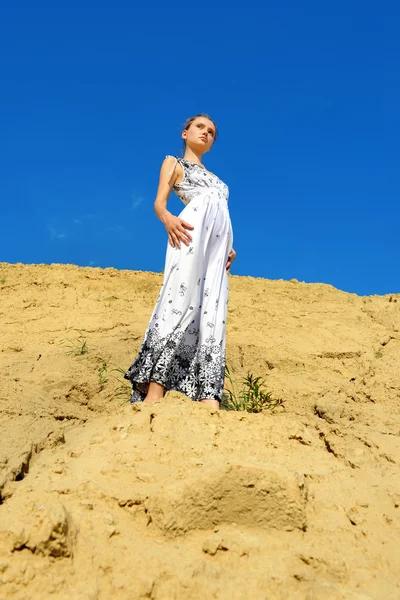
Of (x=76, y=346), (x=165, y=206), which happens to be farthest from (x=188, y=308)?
(x=76, y=346)

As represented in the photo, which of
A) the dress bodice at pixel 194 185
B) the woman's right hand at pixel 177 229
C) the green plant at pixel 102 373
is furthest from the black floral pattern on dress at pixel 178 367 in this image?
the dress bodice at pixel 194 185

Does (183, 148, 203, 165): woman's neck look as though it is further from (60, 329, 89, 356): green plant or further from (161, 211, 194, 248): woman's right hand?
(60, 329, 89, 356): green plant

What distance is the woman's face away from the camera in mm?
3699

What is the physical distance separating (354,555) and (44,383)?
102 inches

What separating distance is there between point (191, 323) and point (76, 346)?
2150mm

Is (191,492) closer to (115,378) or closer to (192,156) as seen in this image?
(115,378)

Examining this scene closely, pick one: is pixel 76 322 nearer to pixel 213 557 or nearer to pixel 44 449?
pixel 44 449

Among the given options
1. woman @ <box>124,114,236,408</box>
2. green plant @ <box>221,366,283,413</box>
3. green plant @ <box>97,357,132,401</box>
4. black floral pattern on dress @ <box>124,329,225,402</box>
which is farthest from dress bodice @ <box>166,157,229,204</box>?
green plant @ <box>97,357,132,401</box>

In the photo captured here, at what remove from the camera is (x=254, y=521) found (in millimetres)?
1879

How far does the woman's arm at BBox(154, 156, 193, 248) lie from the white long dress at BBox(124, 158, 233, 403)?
0.05m

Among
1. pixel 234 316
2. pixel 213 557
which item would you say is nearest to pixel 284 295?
pixel 234 316

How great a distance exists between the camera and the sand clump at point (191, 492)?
155 centimetres

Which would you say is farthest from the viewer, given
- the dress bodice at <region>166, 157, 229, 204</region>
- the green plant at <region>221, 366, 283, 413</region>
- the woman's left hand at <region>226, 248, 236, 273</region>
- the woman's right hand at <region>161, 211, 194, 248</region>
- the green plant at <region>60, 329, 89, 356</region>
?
the green plant at <region>60, 329, 89, 356</region>

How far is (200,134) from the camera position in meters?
3.70
